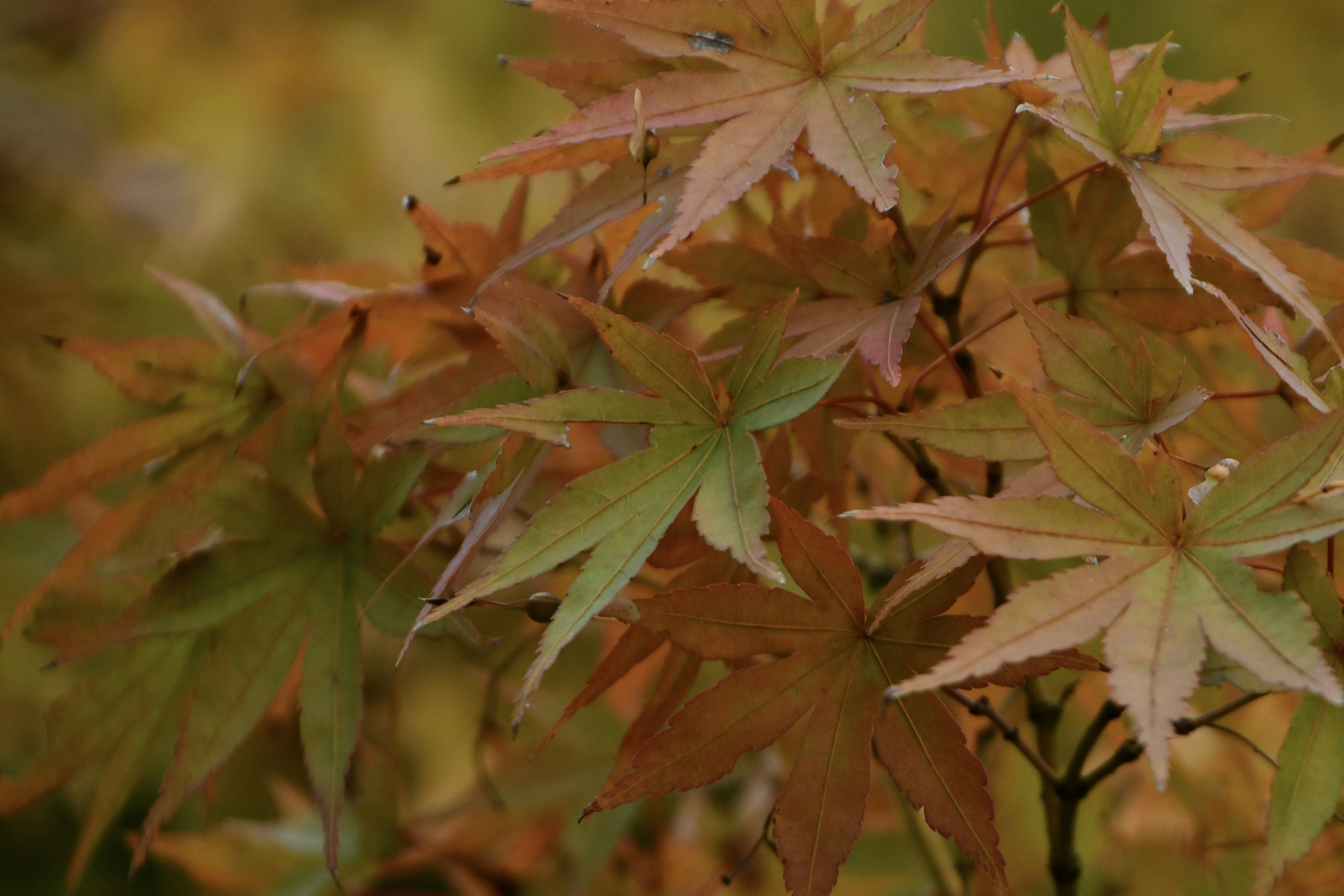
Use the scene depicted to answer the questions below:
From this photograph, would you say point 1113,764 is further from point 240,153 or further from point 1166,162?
point 240,153

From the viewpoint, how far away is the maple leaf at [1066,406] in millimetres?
413

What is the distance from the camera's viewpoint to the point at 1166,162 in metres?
0.49

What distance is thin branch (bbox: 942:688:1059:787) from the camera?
1.63 ft

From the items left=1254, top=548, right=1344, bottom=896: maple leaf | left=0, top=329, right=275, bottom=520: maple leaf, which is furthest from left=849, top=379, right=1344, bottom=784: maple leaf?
left=0, top=329, right=275, bottom=520: maple leaf

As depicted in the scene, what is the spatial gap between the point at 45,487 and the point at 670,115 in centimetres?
39

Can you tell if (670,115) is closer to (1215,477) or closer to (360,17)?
(1215,477)

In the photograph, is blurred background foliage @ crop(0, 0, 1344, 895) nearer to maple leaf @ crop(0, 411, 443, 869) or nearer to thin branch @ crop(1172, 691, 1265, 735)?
maple leaf @ crop(0, 411, 443, 869)

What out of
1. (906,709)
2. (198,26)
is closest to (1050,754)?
(906,709)

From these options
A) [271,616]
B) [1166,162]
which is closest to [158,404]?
[271,616]

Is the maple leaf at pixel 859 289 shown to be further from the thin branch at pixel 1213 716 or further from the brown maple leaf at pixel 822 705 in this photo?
the thin branch at pixel 1213 716

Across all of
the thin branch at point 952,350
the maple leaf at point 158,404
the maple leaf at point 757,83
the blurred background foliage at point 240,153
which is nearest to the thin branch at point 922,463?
the thin branch at point 952,350

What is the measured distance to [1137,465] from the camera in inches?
14.7

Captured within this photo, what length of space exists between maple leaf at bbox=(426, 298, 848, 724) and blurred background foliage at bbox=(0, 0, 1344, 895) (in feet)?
3.00

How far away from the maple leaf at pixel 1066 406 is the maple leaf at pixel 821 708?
2.1 inches
